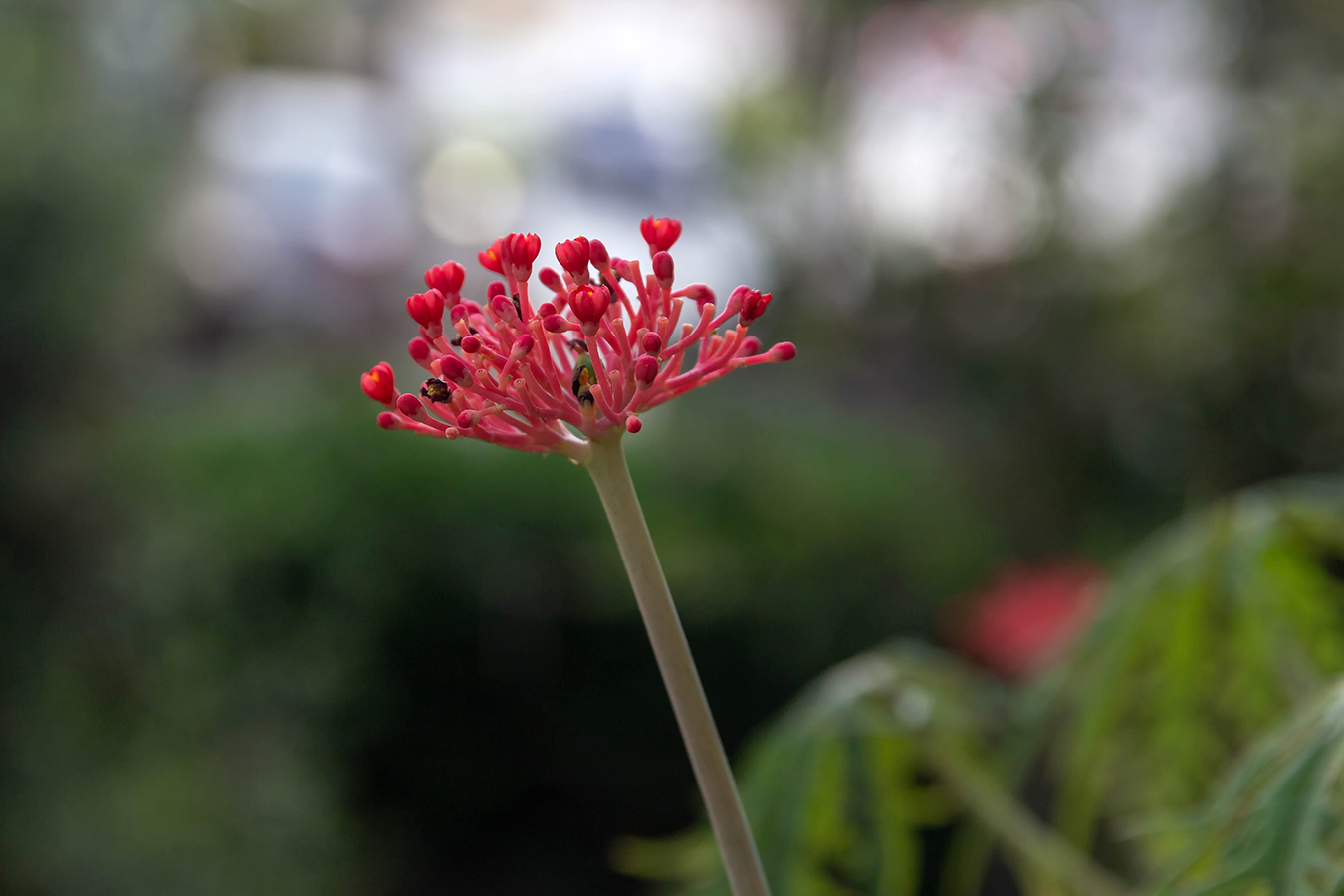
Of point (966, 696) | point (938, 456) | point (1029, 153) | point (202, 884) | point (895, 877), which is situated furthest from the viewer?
point (938, 456)

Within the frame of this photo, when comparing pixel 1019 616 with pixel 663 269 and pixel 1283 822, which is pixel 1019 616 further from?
pixel 663 269

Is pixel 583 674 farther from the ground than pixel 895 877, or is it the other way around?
pixel 895 877

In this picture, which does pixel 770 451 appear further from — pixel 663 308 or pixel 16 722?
pixel 663 308

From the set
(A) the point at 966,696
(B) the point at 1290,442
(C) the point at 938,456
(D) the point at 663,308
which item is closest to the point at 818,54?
(C) the point at 938,456

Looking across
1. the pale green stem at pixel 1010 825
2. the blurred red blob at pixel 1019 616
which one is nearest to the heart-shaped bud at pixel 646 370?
the pale green stem at pixel 1010 825

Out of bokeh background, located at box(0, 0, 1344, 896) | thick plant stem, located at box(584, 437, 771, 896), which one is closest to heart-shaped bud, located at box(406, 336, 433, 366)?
thick plant stem, located at box(584, 437, 771, 896)

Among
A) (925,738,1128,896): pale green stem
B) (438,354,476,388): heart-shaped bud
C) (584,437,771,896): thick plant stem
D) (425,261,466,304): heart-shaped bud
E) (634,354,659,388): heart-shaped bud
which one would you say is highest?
(425,261,466,304): heart-shaped bud

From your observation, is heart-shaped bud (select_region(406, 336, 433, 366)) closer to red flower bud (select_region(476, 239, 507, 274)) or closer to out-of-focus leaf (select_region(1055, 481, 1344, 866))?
red flower bud (select_region(476, 239, 507, 274))
